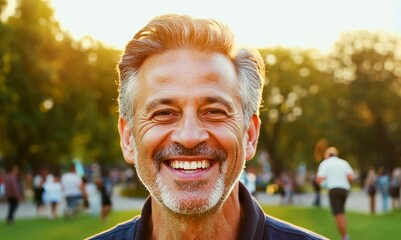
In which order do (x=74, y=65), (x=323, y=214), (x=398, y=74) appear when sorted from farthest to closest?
1. (x=398, y=74)
2. (x=74, y=65)
3. (x=323, y=214)

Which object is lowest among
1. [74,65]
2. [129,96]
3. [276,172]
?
[276,172]

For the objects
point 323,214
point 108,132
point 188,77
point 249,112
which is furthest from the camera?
point 108,132

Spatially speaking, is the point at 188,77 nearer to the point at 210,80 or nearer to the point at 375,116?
the point at 210,80

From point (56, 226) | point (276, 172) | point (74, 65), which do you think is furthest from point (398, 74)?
point (56, 226)

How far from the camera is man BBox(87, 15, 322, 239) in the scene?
115 inches

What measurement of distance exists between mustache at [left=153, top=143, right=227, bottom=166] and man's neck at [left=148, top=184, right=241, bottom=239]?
0.77 ft

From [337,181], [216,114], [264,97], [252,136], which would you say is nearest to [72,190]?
[337,181]

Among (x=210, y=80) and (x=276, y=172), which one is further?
(x=276, y=172)

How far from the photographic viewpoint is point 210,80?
9.95 ft

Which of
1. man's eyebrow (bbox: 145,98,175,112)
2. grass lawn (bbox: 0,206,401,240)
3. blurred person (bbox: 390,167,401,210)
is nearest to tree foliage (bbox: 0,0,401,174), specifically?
blurred person (bbox: 390,167,401,210)

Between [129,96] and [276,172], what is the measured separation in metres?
70.6

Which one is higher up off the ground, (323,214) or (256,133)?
(256,133)

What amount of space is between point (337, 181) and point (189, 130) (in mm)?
13504

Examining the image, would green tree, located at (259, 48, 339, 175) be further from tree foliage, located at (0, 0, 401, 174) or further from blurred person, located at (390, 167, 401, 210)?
blurred person, located at (390, 167, 401, 210)
